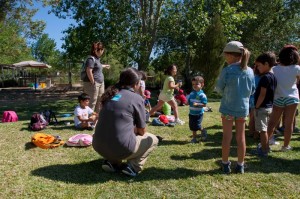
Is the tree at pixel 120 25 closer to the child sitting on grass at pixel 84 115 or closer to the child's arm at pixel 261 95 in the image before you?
the child sitting on grass at pixel 84 115

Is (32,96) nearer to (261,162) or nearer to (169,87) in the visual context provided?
(169,87)

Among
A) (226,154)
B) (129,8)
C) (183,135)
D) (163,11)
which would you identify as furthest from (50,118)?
(163,11)

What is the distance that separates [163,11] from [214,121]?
9.09m

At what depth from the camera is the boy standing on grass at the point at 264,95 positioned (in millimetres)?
5020

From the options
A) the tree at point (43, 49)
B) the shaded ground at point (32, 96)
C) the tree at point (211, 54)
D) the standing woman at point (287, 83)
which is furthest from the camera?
the tree at point (43, 49)

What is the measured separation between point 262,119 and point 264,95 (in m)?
0.41

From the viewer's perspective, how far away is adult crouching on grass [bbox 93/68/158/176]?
13.1 feet

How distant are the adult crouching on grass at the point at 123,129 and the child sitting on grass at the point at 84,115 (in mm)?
2808

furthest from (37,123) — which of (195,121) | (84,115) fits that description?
(195,121)

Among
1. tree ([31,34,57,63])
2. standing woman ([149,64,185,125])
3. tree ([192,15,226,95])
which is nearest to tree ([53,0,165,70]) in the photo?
tree ([192,15,226,95])

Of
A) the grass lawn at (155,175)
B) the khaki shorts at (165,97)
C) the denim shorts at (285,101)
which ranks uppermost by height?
the denim shorts at (285,101)

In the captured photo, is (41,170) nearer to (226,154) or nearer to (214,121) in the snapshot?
(226,154)

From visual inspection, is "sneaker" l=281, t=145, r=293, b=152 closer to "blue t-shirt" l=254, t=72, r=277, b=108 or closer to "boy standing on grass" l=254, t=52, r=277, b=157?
"boy standing on grass" l=254, t=52, r=277, b=157

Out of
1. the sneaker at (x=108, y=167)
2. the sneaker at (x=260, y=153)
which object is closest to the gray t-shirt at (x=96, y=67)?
the sneaker at (x=108, y=167)
